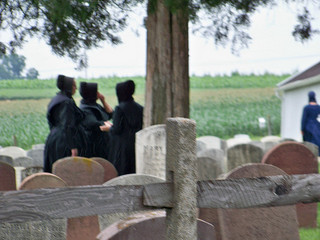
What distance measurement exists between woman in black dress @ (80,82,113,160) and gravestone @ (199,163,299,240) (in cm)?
659

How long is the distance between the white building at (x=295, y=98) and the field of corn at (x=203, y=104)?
5.17 m

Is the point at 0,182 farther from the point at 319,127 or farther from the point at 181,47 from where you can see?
the point at 319,127

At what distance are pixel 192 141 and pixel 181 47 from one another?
7205 millimetres

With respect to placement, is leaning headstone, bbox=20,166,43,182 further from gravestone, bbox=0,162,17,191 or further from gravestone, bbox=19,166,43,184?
gravestone, bbox=0,162,17,191

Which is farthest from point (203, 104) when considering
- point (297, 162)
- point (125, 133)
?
point (297, 162)

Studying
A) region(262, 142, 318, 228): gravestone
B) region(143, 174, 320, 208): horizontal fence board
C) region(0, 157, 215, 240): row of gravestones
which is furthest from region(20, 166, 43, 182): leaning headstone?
region(143, 174, 320, 208): horizontal fence board

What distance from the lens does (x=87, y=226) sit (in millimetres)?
6480

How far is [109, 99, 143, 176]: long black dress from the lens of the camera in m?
12.0

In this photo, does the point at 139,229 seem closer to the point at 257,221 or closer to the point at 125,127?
the point at 257,221

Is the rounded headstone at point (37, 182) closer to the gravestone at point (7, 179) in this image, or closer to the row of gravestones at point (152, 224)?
the row of gravestones at point (152, 224)

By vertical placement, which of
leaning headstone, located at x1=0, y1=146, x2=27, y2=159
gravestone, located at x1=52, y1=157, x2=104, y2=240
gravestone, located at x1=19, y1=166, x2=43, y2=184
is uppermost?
gravestone, located at x1=52, y1=157, x2=104, y2=240

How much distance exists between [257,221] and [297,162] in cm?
275

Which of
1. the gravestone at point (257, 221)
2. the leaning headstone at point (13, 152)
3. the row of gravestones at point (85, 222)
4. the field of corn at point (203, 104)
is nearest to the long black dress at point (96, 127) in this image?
the row of gravestones at point (85, 222)

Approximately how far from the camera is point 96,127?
13453 millimetres
